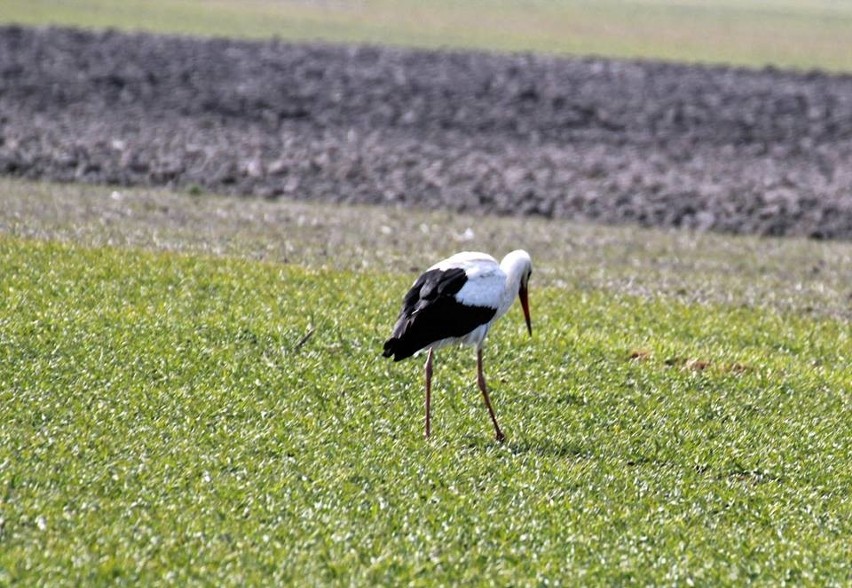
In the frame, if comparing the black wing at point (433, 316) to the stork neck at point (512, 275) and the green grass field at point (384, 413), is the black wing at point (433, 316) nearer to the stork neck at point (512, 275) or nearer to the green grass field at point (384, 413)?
the stork neck at point (512, 275)

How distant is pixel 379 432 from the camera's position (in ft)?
42.4

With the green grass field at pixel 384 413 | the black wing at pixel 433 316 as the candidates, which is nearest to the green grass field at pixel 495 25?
the green grass field at pixel 384 413

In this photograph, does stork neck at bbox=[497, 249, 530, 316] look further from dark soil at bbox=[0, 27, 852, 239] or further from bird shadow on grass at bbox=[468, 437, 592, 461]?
dark soil at bbox=[0, 27, 852, 239]

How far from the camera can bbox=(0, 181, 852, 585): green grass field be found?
32.8ft

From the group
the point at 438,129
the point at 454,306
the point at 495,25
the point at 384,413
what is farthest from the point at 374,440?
the point at 495,25

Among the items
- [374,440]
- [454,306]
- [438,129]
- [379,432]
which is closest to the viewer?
[374,440]

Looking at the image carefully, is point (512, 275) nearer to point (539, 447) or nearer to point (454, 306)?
point (454, 306)

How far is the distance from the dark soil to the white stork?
13.7 metres

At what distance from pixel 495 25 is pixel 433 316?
53.8 meters

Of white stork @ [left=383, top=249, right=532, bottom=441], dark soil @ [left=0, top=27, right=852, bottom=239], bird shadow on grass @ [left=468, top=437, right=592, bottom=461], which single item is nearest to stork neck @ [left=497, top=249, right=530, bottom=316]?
white stork @ [left=383, top=249, right=532, bottom=441]

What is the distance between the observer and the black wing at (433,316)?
12812 mm

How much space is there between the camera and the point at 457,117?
34.3 metres

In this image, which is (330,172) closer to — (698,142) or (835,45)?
(698,142)

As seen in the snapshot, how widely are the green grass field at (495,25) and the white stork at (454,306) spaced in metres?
36.3
